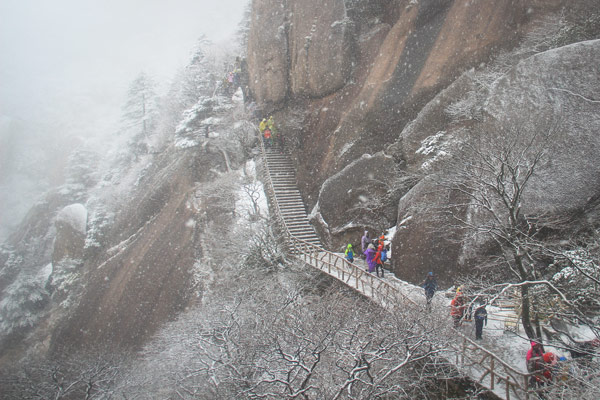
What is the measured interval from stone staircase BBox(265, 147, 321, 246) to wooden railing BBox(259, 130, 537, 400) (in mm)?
342

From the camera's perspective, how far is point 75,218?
27.5 m

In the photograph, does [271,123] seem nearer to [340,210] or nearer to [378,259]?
[340,210]

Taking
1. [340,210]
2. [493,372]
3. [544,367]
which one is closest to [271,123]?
[340,210]

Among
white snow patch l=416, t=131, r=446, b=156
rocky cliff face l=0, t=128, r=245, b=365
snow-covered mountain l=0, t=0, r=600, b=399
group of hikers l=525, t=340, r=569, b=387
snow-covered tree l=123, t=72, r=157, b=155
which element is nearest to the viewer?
group of hikers l=525, t=340, r=569, b=387

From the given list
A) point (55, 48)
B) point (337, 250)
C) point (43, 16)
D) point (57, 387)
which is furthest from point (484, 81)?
point (43, 16)

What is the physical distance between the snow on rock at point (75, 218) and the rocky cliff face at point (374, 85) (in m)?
16.7

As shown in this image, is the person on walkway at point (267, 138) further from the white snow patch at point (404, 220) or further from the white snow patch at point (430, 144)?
the white snow patch at point (404, 220)

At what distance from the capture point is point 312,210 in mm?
18109

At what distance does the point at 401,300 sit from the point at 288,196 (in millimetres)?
10482

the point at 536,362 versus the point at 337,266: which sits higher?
the point at 536,362

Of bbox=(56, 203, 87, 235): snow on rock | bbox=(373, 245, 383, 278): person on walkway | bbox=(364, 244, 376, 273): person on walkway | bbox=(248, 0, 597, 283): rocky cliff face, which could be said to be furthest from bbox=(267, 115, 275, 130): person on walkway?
bbox=(56, 203, 87, 235): snow on rock

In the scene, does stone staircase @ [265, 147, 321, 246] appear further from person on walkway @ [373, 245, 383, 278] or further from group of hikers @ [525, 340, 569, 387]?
group of hikers @ [525, 340, 569, 387]

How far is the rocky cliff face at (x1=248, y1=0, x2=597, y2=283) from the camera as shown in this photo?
518 inches

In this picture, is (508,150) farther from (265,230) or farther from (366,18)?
(366,18)
